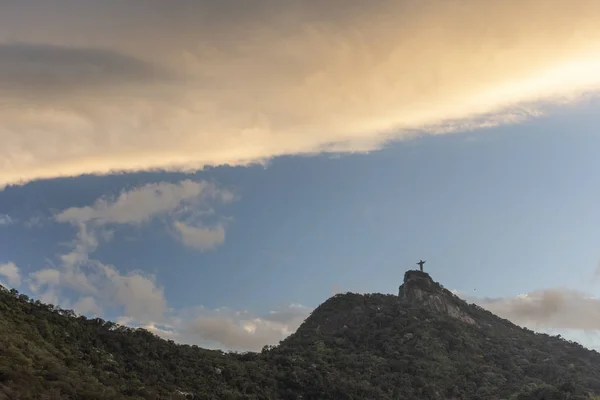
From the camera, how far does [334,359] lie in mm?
99812

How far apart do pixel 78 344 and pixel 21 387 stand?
21.7 metres

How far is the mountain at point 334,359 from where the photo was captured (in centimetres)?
4597

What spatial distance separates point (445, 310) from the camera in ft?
485

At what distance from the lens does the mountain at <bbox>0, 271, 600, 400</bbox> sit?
151 ft

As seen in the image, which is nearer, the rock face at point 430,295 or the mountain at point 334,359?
the mountain at point 334,359

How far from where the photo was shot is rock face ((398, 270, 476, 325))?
148375mm

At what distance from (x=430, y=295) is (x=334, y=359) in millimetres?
61113

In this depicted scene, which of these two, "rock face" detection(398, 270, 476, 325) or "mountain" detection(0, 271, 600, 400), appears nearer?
"mountain" detection(0, 271, 600, 400)

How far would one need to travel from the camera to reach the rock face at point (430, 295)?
14838 centimetres

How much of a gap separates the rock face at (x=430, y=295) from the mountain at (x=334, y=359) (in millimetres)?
359

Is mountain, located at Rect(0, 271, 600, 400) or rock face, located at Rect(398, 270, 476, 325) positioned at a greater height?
rock face, located at Rect(398, 270, 476, 325)

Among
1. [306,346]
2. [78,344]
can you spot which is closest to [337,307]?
[306,346]

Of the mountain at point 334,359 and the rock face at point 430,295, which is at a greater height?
the rock face at point 430,295

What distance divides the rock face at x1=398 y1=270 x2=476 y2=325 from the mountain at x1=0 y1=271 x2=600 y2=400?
36 centimetres
